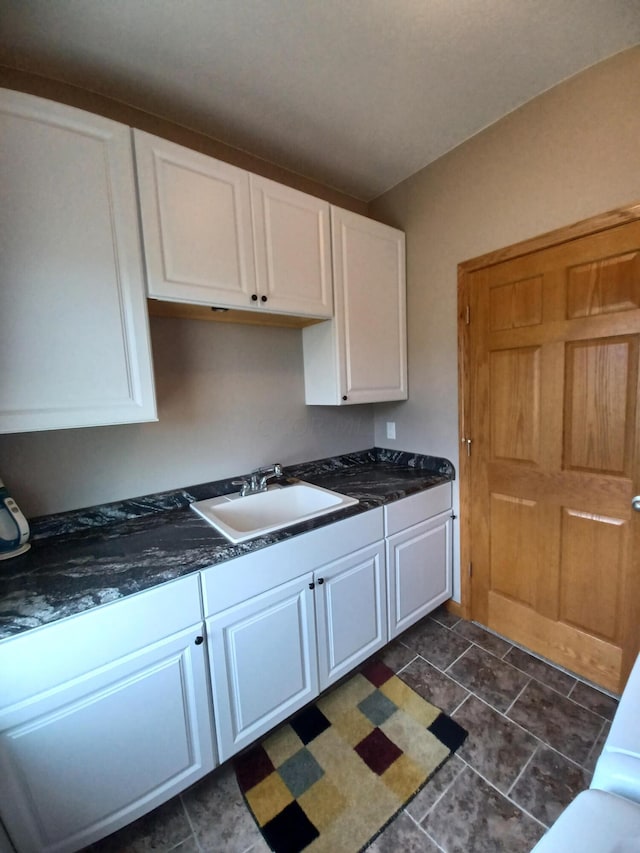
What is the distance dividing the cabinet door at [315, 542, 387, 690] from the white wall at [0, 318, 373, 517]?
0.73m

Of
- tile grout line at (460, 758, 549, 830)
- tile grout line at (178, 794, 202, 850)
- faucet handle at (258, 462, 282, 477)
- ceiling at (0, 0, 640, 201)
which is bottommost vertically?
tile grout line at (178, 794, 202, 850)

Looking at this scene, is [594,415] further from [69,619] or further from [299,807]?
[69,619]

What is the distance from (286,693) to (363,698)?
1.41 feet

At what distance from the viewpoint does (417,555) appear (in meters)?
1.80

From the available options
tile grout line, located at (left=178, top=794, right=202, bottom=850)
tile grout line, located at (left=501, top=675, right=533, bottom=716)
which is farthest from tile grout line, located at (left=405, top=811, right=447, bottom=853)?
tile grout line, located at (left=178, top=794, right=202, bottom=850)

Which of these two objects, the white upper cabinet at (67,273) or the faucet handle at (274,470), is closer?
the white upper cabinet at (67,273)

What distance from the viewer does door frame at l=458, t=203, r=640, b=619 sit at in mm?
1332

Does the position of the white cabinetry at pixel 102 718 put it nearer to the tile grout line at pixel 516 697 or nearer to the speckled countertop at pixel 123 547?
the speckled countertop at pixel 123 547

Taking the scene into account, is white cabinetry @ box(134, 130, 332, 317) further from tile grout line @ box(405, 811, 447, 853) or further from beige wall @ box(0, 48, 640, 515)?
tile grout line @ box(405, 811, 447, 853)

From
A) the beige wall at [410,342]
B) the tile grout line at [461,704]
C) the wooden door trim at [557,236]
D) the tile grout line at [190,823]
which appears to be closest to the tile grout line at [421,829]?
the tile grout line at [461,704]

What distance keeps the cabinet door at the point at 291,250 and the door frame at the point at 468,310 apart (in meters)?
0.71

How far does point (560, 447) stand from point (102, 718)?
6.31ft

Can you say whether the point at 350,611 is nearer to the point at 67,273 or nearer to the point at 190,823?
the point at 190,823

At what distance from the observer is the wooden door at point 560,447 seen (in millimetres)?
1360
